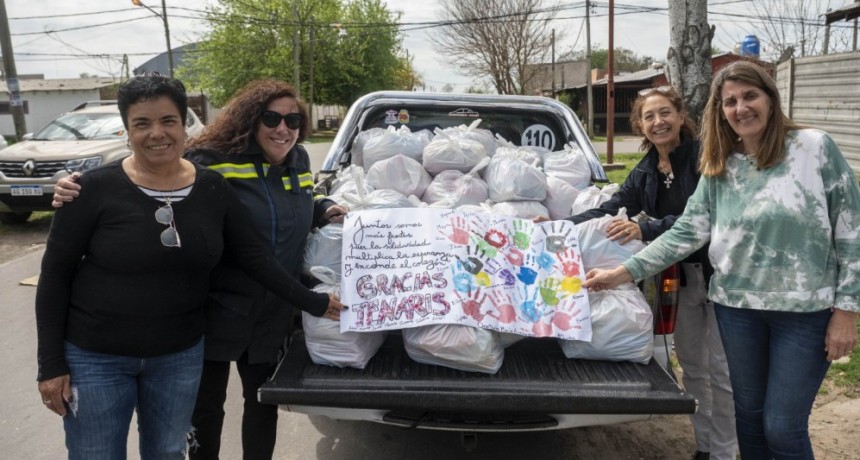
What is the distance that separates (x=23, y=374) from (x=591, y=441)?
3891mm

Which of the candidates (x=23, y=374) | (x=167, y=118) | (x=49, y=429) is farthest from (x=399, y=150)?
(x=23, y=374)

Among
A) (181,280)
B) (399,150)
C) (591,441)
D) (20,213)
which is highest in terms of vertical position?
(399,150)

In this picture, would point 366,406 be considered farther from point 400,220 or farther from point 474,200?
point 474,200

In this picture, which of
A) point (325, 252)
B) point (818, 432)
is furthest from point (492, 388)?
point (818, 432)

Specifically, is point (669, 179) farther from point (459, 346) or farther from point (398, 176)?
point (398, 176)

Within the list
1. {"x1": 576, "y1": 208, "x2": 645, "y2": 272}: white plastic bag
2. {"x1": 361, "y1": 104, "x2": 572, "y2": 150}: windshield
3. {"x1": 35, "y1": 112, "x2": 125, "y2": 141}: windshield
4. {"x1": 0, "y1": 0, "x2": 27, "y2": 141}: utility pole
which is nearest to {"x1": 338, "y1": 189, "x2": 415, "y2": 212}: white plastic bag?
{"x1": 576, "y1": 208, "x2": 645, "y2": 272}: white plastic bag

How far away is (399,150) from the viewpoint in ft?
14.5

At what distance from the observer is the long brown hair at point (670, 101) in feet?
10.5

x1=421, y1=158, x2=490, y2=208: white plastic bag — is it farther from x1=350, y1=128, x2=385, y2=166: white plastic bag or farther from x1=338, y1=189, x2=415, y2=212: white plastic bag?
x1=350, y1=128, x2=385, y2=166: white plastic bag

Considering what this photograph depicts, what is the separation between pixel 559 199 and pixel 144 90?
8.18ft

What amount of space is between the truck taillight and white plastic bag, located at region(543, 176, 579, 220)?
0.96 m

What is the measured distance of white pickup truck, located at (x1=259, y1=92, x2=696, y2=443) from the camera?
2492mm

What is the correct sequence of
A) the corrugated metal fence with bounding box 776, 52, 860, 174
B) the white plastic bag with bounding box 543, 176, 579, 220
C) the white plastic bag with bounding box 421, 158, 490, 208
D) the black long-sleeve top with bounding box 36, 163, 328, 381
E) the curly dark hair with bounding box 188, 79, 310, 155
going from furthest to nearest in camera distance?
the corrugated metal fence with bounding box 776, 52, 860, 174 < the white plastic bag with bounding box 543, 176, 579, 220 < the white plastic bag with bounding box 421, 158, 490, 208 < the curly dark hair with bounding box 188, 79, 310, 155 < the black long-sleeve top with bounding box 36, 163, 328, 381

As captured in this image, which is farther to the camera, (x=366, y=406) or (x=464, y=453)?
(x=464, y=453)
